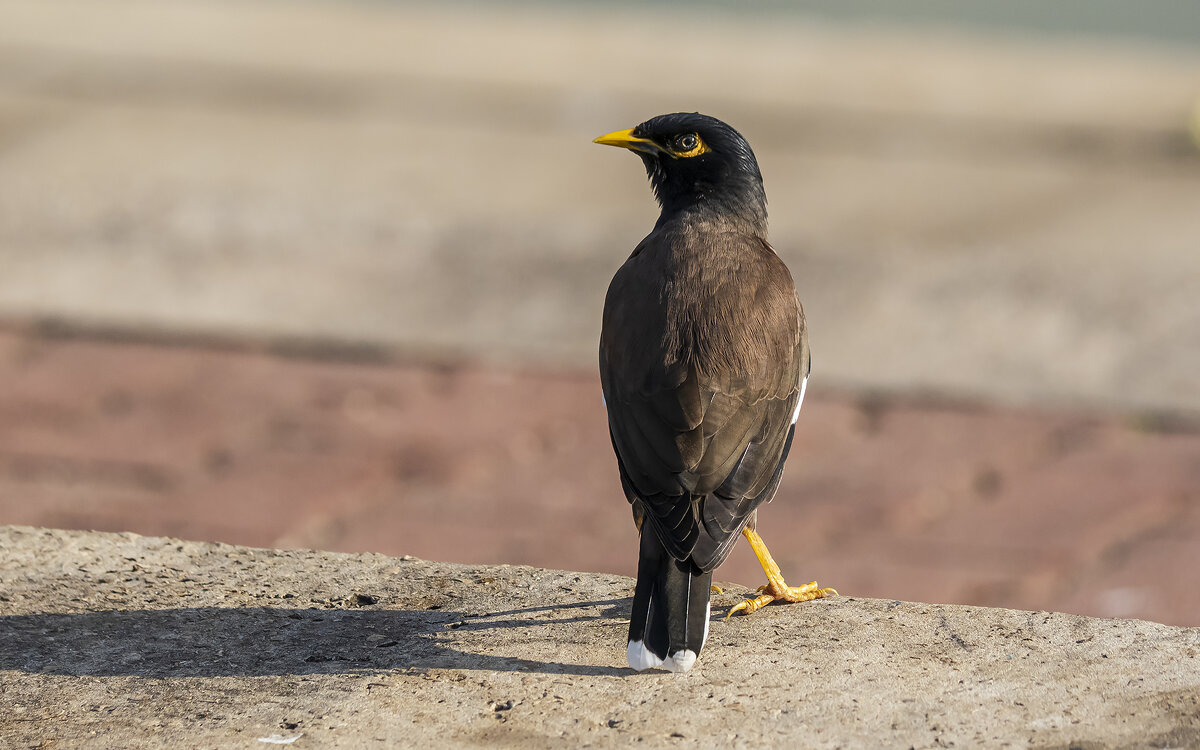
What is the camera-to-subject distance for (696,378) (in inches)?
145

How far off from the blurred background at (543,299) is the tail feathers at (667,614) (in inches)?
93.0


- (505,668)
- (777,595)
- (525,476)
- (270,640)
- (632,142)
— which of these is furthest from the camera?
(525,476)

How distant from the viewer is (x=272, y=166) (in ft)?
35.8

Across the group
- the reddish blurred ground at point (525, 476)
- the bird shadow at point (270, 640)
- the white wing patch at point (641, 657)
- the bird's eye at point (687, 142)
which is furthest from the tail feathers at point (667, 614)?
the reddish blurred ground at point (525, 476)

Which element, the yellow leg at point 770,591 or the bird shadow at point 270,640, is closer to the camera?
the bird shadow at point 270,640

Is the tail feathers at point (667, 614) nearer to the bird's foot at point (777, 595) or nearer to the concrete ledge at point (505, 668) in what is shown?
the concrete ledge at point (505, 668)

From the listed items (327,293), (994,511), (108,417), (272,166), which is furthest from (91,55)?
(994,511)

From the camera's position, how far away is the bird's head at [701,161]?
13.9 feet

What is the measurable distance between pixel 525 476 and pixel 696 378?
2.87 meters

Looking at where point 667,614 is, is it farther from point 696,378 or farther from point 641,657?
point 696,378

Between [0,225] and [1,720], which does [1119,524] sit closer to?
[1,720]

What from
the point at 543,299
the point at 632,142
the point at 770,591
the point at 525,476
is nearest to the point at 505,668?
the point at 770,591

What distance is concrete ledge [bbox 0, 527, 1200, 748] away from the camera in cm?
316

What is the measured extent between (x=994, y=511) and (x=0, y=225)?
626cm
